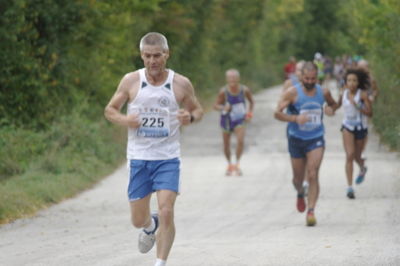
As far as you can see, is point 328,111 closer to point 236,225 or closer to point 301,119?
point 301,119

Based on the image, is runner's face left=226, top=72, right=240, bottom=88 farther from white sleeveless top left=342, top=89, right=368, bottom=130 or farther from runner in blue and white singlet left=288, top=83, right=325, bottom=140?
runner in blue and white singlet left=288, top=83, right=325, bottom=140

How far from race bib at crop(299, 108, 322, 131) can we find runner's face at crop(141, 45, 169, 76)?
169 inches

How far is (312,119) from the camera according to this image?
12516mm

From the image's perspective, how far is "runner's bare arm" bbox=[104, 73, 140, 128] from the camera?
27.7ft

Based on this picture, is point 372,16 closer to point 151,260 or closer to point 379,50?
point 379,50

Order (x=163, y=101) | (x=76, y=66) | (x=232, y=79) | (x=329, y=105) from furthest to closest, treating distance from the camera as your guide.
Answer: (x=76, y=66), (x=232, y=79), (x=329, y=105), (x=163, y=101)

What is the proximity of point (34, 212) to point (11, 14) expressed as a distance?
229 inches

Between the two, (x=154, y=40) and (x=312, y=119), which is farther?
(x=312, y=119)

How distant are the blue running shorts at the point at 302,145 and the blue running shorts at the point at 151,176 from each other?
4133mm

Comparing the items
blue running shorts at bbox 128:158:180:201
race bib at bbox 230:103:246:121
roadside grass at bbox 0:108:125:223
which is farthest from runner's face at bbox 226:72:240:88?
blue running shorts at bbox 128:158:180:201

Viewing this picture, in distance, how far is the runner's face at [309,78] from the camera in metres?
12.4

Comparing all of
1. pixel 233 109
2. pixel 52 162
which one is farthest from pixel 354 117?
pixel 52 162

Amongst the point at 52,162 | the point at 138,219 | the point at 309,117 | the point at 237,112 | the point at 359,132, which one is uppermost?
the point at 309,117

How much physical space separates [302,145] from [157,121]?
4460mm
